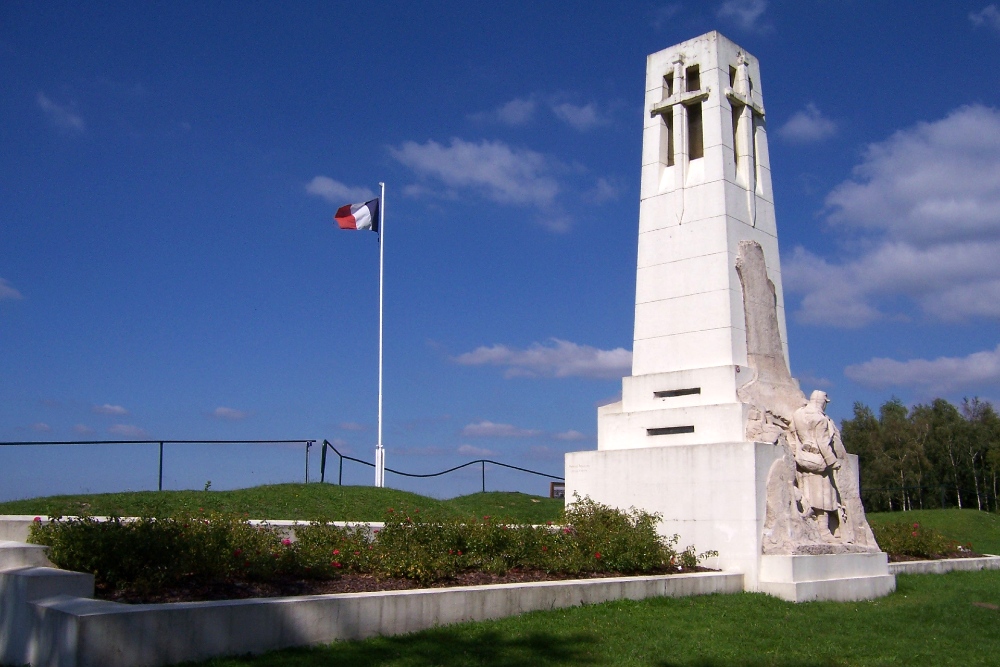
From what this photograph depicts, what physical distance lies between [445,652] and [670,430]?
7933mm

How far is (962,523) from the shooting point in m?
26.5

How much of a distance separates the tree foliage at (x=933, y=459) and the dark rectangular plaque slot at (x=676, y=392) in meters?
34.3

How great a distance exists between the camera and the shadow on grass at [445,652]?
24.1ft

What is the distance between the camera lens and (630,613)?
33.4 ft

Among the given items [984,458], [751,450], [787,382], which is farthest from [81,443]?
[984,458]

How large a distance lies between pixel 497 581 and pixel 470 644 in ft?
6.97

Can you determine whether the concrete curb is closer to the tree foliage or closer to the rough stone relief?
the rough stone relief

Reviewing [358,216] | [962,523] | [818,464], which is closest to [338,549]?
[818,464]

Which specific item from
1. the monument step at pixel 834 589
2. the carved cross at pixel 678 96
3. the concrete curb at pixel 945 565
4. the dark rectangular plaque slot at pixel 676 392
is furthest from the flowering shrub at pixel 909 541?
the carved cross at pixel 678 96

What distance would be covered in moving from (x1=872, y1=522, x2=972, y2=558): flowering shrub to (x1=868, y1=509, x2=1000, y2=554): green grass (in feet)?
18.0

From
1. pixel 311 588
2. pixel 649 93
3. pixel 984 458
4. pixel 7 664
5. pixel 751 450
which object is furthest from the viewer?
pixel 984 458

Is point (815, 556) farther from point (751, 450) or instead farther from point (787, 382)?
point (787, 382)

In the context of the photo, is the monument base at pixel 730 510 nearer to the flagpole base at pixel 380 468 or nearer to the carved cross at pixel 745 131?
the carved cross at pixel 745 131

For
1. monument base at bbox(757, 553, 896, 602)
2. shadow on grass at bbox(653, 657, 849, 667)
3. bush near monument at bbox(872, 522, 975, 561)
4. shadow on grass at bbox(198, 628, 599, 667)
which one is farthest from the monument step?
shadow on grass at bbox(198, 628, 599, 667)
